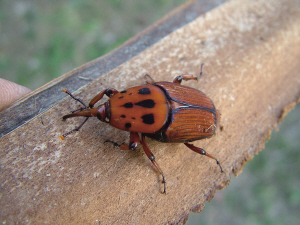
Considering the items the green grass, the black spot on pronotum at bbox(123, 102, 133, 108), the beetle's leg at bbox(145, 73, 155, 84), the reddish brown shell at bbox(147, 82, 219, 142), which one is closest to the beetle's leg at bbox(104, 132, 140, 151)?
the reddish brown shell at bbox(147, 82, 219, 142)

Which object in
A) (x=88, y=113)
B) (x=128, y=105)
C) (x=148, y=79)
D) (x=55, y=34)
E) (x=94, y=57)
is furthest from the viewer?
(x=55, y=34)

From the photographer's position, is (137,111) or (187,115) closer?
(137,111)

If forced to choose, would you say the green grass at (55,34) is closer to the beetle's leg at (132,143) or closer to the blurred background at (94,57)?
the blurred background at (94,57)

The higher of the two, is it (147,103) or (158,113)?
(147,103)

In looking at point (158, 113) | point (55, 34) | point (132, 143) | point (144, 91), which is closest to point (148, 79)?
point (144, 91)

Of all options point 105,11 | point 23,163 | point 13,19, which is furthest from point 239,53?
point 13,19

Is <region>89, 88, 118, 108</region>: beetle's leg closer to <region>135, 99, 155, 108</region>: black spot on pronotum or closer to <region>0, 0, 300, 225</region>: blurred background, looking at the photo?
<region>135, 99, 155, 108</region>: black spot on pronotum

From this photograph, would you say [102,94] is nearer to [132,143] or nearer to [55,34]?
[132,143]
